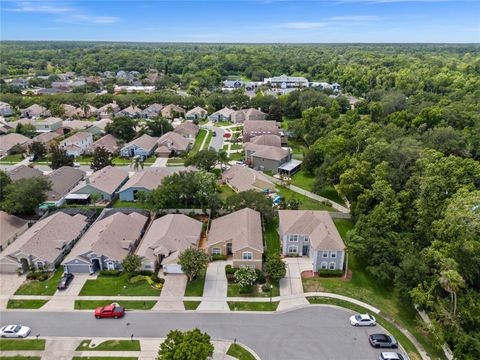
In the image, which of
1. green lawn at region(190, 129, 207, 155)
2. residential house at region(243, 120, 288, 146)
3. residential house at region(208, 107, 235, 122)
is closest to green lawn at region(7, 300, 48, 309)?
green lawn at region(190, 129, 207, 155)

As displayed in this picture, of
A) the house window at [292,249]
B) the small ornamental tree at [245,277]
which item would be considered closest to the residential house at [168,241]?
the small ornamental tree at [245,277]

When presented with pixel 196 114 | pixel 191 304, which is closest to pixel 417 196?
pixel 191 304

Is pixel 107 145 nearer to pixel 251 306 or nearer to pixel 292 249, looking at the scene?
pixel 292 249

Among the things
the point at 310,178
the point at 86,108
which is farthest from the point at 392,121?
the point at 86,108

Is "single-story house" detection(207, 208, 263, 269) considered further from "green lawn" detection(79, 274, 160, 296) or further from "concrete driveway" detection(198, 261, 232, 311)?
"green lawn" detection(79, 274, 160, 296)

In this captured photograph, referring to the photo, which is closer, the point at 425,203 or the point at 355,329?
the point at 355,329

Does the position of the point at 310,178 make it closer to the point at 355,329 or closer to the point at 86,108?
the point at 355,329
